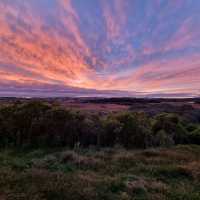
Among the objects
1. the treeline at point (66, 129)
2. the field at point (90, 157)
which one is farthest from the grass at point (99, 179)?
the treeline at point (66, 129)

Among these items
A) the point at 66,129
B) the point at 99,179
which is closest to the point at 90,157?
the point at 99,179

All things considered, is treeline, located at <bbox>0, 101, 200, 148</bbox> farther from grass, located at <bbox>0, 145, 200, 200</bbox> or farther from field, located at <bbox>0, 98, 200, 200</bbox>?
grass, located at <bbox>0, 145, 200, 200</bbox>

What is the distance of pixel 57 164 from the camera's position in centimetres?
986

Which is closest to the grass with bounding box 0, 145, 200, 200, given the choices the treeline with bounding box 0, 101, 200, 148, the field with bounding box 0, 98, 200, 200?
the field with bounding box 0, 98, 200, 200

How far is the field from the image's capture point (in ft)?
22.8

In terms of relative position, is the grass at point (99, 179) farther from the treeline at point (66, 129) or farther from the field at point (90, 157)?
the treeline at point (66, 129)

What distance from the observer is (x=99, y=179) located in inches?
320

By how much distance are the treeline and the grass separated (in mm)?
4114

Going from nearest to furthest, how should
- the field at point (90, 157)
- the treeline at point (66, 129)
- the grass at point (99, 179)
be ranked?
the grass at point (99, 179) → the field at point (90, 157) → the treeline at point (66, 129)

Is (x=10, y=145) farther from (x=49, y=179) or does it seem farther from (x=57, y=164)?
(x=49, y=179)

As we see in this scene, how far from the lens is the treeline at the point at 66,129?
50.4 ft

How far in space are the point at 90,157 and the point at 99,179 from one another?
3101 millimetres

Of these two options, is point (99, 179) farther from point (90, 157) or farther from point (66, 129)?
point (66, 129)

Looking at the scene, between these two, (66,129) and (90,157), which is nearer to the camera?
(90,157)
